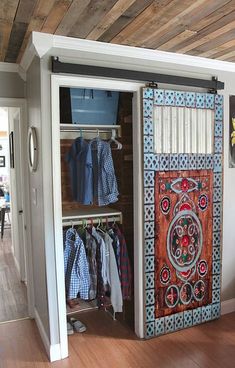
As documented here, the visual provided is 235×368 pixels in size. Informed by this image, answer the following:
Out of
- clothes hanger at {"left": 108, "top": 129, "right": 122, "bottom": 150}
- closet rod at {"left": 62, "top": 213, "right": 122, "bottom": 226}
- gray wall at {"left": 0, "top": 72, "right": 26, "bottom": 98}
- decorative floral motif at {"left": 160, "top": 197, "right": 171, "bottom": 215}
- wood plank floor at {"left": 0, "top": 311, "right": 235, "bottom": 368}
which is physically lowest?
wood plank floor at {"left": 0, "top": 311, "right": 235, "bottom": 368}

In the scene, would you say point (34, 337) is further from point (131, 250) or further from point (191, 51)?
point (191, 51)

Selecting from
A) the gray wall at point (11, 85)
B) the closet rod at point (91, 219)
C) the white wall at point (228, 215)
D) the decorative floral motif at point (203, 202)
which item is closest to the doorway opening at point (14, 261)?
the gray wall at point (11, 85)

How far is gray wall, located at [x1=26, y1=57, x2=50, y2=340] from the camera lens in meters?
2.34

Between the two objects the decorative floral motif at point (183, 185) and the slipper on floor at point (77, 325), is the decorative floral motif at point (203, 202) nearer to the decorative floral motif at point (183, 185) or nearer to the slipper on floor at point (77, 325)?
the decorative floral motif at point (183, 185)

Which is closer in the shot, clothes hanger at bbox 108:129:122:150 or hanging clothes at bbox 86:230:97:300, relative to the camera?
hanging clothes at bbox 86:230:97:300

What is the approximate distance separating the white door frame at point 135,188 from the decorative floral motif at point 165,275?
0.18 metres

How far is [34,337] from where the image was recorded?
2.67m

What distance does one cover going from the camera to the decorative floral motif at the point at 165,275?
2.66 metres

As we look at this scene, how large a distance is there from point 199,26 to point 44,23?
3.27ft

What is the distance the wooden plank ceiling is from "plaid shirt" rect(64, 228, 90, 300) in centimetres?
157

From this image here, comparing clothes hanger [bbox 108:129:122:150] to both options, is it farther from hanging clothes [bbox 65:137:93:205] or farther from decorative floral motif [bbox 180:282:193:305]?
decorative floral motif [bbox 180:282:193:305]

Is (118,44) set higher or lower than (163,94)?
Answer: higher

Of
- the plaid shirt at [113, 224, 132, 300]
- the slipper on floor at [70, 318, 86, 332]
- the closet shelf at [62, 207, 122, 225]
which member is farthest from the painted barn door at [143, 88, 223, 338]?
the slipper on floor at [70, 318, 86, 332]

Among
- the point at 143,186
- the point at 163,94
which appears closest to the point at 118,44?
the point at 163,94
